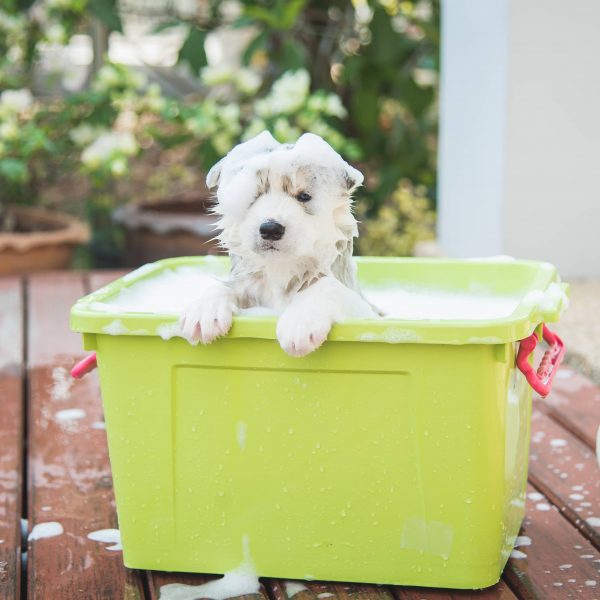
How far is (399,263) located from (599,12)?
1424mm

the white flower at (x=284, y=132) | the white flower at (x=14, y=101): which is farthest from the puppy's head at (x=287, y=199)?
the white flower at (x=14, y=101)

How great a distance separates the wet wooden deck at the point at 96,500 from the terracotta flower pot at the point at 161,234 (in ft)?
3.55

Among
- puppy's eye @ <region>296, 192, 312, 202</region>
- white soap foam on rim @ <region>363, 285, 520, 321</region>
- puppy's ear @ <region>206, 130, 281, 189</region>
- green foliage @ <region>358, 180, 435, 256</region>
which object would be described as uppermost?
puppy's ear @ <region>206, 130, 281, 189</region>

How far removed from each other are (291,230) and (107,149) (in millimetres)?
2312

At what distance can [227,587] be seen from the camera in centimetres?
136

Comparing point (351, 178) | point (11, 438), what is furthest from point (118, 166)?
point (351, 178)

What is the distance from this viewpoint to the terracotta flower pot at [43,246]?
3375 mm

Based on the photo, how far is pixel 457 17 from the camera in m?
3.06

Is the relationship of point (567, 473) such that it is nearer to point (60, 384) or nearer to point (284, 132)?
point (60, 384)

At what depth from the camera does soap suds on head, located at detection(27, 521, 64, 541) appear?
150 cm

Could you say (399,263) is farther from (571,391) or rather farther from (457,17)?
(457,17)

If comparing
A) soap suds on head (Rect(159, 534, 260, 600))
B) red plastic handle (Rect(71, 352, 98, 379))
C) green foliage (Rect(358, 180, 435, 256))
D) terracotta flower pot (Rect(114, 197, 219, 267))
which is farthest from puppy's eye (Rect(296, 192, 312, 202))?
green foliage (Rect(358, 180, 435, 256))

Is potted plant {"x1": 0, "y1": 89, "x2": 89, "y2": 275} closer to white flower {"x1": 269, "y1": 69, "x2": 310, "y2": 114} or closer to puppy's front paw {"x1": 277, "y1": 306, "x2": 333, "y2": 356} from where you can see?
white flower {"x1": 269, "y1": 69, "x2": 310, "y2": 114}


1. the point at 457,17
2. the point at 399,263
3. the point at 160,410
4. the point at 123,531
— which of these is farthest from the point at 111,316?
the point at 457,17
